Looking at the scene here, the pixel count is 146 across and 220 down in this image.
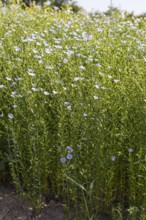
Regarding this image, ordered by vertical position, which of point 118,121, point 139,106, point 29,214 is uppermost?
point 139,106

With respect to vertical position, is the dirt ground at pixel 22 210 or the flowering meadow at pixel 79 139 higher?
the flowering meadow at pixel 79 139

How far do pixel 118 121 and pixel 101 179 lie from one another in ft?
1.95

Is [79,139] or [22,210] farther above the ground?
[79,139]

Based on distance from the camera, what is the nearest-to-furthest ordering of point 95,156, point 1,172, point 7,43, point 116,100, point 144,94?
point 95,156, point 144,94, point 116,100, point 1,172, point 7,43

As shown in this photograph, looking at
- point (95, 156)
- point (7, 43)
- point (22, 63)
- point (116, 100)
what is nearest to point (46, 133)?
point (95, 156)

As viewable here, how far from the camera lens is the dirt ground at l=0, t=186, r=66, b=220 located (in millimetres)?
3170

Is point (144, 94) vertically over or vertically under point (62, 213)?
over

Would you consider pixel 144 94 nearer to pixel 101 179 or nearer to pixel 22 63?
pixel 101 179

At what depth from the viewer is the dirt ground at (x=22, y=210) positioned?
3170 millimetres

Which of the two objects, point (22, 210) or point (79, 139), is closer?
point (79, 139)

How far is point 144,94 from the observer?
3080mm

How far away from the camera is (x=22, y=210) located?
3238mm

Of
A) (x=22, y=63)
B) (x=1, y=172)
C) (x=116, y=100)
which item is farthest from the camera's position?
(x=22, y=63)

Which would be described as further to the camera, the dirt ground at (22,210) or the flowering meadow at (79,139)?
the dirt ground at (22,210)
